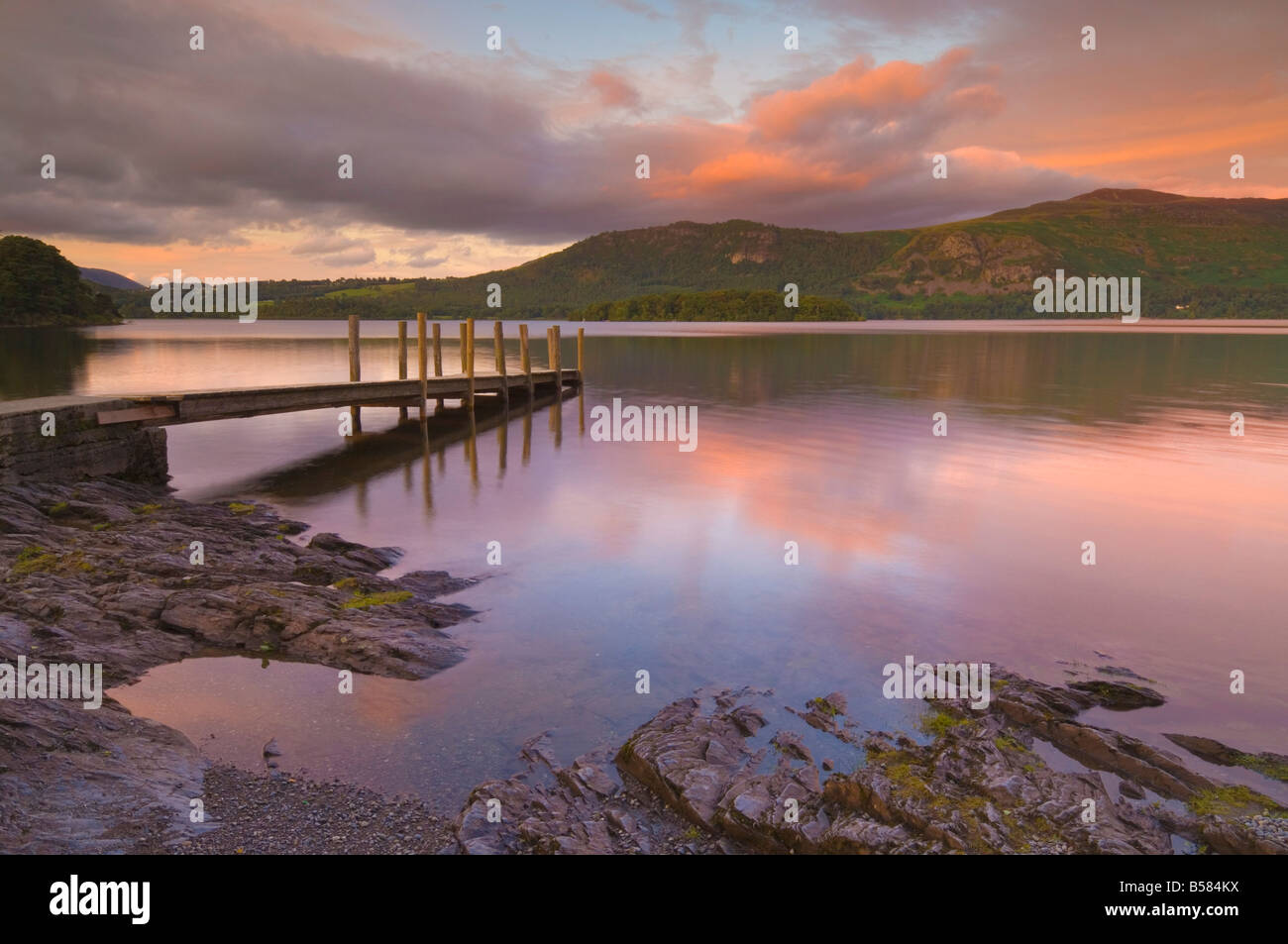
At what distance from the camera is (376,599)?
10.9 meters

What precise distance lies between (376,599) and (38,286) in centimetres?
12544

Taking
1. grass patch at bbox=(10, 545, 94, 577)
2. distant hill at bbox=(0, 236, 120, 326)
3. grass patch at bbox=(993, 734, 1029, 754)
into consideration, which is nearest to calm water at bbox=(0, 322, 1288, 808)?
grass patch at bbox=(993, 734, 1029, 754)

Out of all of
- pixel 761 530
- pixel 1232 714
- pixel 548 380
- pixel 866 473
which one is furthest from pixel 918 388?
pixel 1232 714

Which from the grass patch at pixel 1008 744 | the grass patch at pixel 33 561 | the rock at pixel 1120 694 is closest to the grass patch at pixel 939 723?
the grass patch at pixel 1008 744

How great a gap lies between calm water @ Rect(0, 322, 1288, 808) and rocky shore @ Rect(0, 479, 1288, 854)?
0.39 m

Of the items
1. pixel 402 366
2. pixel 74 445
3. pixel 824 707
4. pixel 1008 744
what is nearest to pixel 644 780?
pixel 824 707

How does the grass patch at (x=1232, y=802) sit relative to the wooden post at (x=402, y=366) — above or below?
below

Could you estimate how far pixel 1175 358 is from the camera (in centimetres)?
6544

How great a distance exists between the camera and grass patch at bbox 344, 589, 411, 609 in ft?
34.6

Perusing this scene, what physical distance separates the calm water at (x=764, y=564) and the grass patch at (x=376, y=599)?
3.80 ft

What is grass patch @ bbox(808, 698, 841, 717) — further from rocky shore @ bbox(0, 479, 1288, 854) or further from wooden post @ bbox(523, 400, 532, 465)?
wooden post @ bbox(523, 400, 532, 465)

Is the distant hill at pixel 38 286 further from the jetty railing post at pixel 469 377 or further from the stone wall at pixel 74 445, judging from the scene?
the stone wall at pixel 74 445

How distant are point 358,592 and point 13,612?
12.5ft

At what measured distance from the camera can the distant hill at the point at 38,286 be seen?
10048 centimetres
